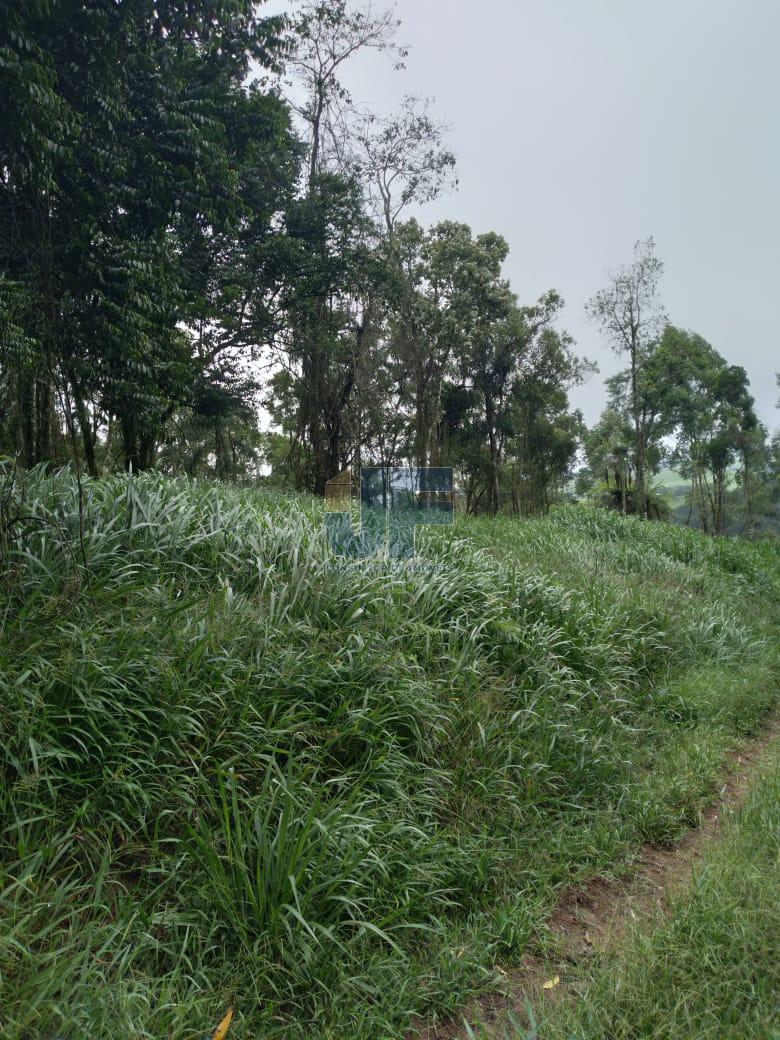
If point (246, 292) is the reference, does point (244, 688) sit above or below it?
below

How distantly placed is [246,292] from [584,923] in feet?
37.7

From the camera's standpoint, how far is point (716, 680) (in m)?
4.99

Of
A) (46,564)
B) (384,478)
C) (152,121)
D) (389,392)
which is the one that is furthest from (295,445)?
(46,564)

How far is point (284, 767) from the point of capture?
8.71ft

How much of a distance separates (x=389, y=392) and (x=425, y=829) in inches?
551

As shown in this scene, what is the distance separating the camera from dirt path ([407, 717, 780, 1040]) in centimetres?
191

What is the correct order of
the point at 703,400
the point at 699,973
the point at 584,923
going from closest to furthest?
the point at 699,973
the point at 584,923
the point at 703,400

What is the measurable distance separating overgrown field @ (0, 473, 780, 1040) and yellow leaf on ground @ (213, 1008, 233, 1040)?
0.03 m
